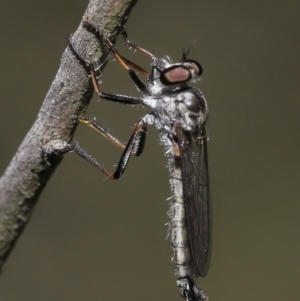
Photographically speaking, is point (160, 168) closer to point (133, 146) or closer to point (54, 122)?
point (133, 146)

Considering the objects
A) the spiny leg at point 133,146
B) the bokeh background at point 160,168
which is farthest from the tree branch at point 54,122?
the bokeh background at point 160,168

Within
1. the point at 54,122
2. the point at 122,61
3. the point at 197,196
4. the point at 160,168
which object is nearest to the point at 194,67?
the point at 122,61

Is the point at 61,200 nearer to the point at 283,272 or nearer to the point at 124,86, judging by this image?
the point at 124,86

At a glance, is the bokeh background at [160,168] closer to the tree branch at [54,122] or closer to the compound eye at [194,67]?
the compound eye at [194,67]

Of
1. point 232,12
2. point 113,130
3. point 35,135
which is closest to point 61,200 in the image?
point 113,130

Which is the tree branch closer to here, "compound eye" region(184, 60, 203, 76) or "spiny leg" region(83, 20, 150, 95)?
"spiny leg" region(83, 20, 150, 95)

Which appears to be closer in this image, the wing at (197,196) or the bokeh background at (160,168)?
the wing at (197,196)
